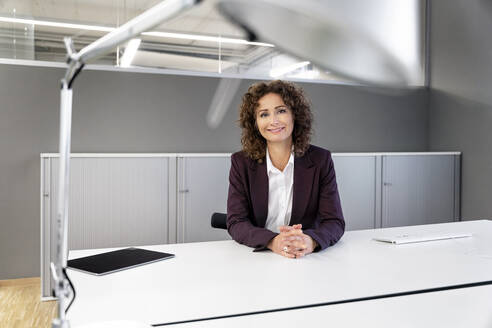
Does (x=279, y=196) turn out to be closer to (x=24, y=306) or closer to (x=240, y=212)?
(x=240, y=212)

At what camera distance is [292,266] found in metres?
1.38

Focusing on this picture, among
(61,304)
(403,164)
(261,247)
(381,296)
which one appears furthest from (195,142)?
(61,304)

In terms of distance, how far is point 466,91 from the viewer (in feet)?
13.4

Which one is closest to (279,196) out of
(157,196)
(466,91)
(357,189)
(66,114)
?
(66,114)

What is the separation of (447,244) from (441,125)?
2.94 metres

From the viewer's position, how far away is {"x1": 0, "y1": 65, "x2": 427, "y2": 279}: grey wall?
10.7 ft

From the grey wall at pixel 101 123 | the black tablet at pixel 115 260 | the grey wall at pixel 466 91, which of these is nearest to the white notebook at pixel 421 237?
the black tablet at pixel 115 260

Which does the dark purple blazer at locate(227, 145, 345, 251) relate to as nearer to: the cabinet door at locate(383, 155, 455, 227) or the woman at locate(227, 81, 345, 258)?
the woman at locate(227, 81, 345, 258)

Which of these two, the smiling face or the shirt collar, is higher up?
the smiling face

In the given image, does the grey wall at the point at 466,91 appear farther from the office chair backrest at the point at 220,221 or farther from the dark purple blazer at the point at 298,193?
the office chair backrest at the point at 220,221

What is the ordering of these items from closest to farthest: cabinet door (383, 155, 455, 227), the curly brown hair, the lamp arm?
1. the lamp arm
2. the curly brown hair
3. cabinet door (383, 155, 455, 227)

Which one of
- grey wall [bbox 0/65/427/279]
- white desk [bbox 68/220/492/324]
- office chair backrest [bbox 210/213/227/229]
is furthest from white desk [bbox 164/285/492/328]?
grey wall [bbox 0/65/427/279]

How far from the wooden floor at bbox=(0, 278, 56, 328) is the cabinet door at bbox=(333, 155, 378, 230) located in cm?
225

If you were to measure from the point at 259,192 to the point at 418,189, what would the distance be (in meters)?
2.56
